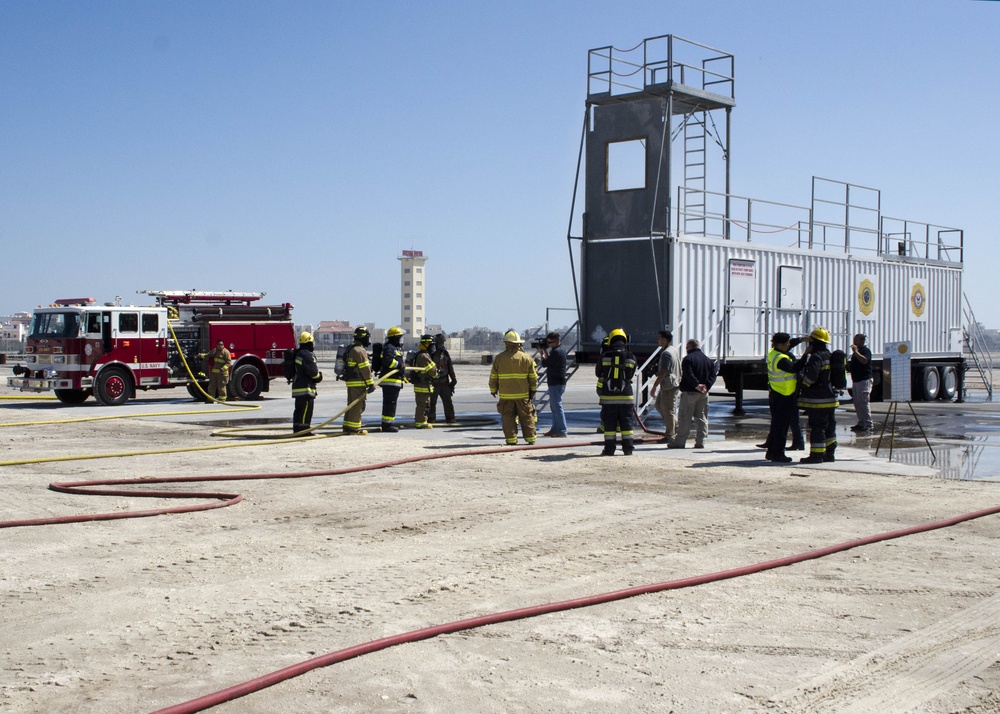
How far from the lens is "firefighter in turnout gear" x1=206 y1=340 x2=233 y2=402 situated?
79.6 feet

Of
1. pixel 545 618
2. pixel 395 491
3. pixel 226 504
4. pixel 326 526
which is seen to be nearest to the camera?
pixel 545 618

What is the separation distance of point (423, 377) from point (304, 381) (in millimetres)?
2163

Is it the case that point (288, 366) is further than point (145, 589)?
Yes

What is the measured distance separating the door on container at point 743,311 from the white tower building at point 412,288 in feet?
557

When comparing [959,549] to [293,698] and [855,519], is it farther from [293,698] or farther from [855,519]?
[293,698]

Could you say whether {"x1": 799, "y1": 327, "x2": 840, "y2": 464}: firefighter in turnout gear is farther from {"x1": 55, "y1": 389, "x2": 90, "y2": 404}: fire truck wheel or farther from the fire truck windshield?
{"x1": 55, "y1": 389, "x2": 90, "y2": 404}: fire truck wheel

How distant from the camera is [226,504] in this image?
9.49 m

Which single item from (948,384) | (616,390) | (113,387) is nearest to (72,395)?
(113,387)

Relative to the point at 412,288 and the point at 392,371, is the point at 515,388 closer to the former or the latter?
the point at 392,371

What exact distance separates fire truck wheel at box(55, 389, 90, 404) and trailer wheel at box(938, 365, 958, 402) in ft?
68.6

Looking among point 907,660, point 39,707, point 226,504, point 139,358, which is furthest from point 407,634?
point 139,358

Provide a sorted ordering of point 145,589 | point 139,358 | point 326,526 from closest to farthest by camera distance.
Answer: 1. point 145,589
2. point 326,526
3. point 139,358

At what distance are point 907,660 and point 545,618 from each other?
1.94 m

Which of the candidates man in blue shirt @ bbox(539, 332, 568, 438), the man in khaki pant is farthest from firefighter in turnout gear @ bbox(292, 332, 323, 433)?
the man in khaki pant
